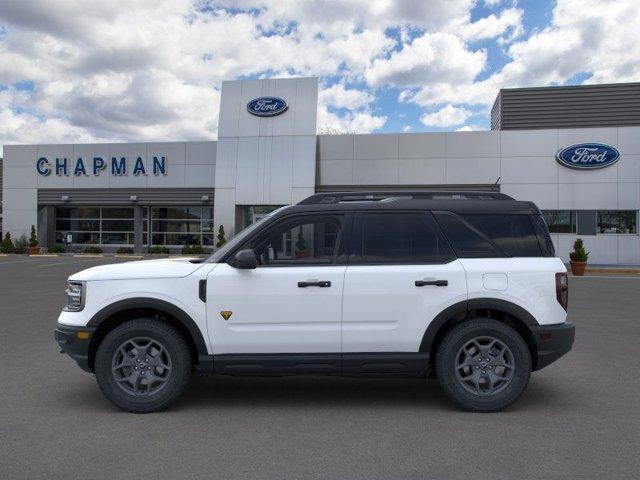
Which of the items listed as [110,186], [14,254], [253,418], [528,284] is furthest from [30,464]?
[14,254]

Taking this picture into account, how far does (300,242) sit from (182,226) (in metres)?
28.3

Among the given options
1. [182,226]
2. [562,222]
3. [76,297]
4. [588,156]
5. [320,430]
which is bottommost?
[320,430]

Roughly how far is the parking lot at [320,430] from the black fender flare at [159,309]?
640mm

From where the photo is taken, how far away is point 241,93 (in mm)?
28453

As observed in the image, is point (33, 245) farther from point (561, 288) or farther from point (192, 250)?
point (561, 288)

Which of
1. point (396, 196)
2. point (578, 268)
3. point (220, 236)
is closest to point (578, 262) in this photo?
point (578, 268)

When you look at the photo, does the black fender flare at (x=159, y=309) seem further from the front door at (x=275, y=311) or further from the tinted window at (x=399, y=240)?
the tinted window at (x=399, y=240)

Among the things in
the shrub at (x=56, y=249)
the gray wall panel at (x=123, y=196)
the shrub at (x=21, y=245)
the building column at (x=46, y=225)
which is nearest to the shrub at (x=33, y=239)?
the shrub at (x=21, y=245)

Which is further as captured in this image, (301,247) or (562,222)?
(562,222)

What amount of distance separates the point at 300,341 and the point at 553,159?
79.4 ft

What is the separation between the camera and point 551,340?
490cm

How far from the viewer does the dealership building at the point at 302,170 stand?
25734 mm

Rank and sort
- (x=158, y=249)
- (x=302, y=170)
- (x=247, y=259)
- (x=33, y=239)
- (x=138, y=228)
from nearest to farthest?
1. (x=247, y=259)
2. (x=302, y=170)
3. (x=158, y=249)
4. (x=33, y=239)
5. (x=138, y=228)

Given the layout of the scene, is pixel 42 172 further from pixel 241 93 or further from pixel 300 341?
pixel 300 341
